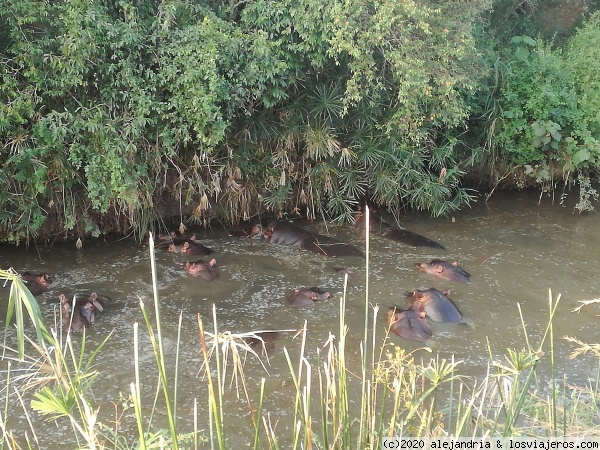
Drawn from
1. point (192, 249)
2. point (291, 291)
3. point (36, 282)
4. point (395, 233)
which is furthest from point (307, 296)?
point (36, 282)

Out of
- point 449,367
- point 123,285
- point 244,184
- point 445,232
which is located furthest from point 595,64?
point 449,367

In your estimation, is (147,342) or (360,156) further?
(360,156)

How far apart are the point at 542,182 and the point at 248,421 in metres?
7.15

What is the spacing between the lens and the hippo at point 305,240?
835 centimetres

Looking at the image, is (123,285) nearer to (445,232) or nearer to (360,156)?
(360,156)

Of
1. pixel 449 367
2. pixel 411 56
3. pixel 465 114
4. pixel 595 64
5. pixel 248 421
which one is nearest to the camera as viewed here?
pixel 449 367

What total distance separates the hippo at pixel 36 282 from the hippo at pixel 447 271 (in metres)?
4.21

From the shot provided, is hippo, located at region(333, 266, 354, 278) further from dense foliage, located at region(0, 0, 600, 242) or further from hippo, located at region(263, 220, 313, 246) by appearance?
dense foliage, located at region(0, 0, 600, 242)

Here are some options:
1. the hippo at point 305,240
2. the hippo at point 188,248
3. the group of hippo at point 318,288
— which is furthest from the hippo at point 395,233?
the hippo at point 188,248

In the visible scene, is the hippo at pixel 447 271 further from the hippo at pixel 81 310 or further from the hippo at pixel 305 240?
the hippo at pixel 81 310

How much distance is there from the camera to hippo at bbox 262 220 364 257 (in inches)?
329

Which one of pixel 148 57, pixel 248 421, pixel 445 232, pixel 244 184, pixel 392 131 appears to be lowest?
pixel 248 421

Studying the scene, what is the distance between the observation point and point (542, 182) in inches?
410

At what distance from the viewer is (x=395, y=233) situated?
8.87 m
